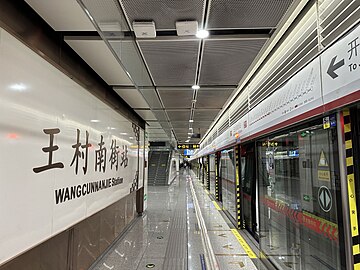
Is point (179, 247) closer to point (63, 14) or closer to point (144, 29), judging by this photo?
point (144, 29)

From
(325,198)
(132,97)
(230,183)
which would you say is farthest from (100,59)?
(230,183)

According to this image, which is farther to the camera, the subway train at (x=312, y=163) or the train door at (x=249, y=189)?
the train door at (x=249, y=189)

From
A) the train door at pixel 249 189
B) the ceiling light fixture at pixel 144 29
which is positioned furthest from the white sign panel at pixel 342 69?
the train door at pixel 249 189

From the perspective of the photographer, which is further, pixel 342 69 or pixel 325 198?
pixel 325 198

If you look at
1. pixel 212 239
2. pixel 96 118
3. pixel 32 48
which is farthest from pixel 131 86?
pixel 212 239

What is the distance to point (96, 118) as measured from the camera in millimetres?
3557

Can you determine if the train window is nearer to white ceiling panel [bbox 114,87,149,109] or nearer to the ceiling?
the ceiling

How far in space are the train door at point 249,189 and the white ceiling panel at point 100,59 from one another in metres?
3.19

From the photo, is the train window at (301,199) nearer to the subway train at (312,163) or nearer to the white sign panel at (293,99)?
the subway train at (312,163)

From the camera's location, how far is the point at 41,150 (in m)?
2.13

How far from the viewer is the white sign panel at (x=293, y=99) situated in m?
2.19

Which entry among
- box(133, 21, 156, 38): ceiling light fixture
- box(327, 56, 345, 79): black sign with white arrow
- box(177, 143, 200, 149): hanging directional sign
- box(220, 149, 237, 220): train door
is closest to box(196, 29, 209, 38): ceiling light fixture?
box(133, 21, 156, 38): ceiling light fixture

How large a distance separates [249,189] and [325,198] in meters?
3.28

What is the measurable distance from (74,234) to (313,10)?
357 cm
